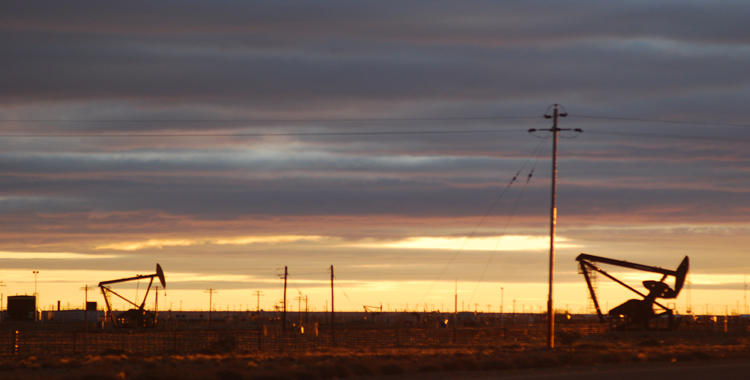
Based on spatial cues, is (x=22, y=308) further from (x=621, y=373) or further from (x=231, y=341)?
(x=621, y=373)

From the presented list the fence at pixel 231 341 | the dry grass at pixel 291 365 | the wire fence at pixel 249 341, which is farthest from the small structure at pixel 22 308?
the dry grass at pixel 291 365

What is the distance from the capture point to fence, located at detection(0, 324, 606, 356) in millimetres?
57031

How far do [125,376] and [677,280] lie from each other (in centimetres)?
4991

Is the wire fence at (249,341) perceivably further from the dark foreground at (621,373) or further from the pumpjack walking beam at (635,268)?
the dark foreground at (621,373)

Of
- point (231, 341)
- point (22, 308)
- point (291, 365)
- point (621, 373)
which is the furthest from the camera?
point (22, 308)

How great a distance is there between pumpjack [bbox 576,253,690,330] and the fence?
11.4 ft

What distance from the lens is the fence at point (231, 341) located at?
5703 cm

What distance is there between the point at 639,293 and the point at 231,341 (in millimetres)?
33541

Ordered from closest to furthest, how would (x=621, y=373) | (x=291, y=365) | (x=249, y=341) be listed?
(x=621, y=373) < (x=291, y=365) < (x=249, y=341)

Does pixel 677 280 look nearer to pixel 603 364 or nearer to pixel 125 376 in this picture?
pixel 603 364

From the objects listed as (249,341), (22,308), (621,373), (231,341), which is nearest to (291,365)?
(621,373)

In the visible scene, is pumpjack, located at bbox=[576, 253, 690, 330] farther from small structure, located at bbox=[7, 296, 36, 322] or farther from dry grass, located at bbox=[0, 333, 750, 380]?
small structure, located at bbox=[7, 296, 36, 322]

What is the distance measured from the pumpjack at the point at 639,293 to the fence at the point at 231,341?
347cm

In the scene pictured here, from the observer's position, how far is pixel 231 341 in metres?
58.8
